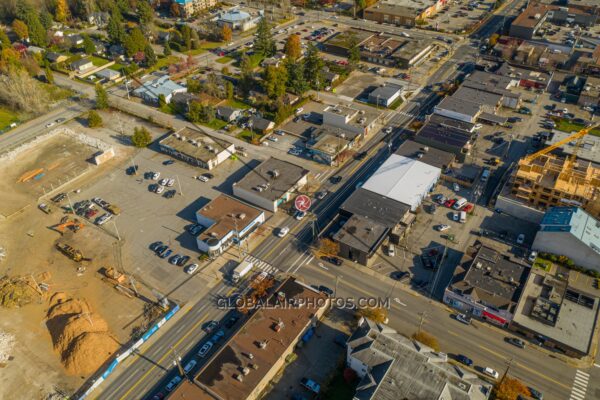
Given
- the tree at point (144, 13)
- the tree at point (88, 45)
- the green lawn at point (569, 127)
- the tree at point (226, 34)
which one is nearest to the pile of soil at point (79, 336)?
the tree at point (88, 45)

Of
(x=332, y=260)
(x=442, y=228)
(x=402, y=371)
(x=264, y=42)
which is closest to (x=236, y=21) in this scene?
(x=264, y=42)

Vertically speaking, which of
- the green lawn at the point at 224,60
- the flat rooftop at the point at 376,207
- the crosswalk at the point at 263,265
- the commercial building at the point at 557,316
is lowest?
the crosswalk at the point at 263,265

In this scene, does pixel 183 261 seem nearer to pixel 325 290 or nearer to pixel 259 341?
pixel 259 341

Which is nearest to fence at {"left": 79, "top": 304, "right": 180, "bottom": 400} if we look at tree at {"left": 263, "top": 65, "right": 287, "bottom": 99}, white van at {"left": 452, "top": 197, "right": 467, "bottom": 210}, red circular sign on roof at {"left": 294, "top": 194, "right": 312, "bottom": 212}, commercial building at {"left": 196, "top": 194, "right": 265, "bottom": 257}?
commercial building at {"left": 196, "top": 194, "right": 265, "bottom": 257}

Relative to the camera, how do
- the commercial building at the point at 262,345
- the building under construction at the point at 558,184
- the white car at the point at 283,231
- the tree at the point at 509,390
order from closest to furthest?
the tree at the point at 509,390 < the commercial building at the point at 262,345 < the white car at the point at 283,231 < the building under construction at the point at 558,184

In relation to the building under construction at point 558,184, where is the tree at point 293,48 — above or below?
above

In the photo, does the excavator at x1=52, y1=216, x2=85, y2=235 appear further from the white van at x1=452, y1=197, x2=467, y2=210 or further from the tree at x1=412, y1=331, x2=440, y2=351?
the white van at x1=452, y1=197, x2=467, y2=210

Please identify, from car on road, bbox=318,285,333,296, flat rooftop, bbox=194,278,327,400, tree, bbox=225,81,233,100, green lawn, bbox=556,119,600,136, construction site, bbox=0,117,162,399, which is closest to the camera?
flat rooftop, bbox=194,278,327,400

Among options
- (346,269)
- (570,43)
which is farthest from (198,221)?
(570,43)

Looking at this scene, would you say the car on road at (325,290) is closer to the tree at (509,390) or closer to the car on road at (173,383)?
the car on road at (173,383)
